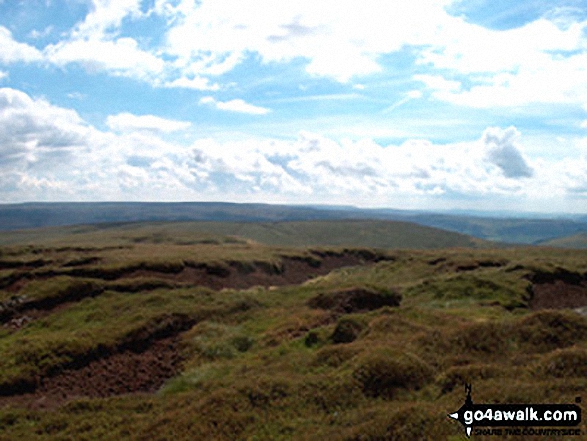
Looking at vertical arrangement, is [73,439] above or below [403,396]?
below

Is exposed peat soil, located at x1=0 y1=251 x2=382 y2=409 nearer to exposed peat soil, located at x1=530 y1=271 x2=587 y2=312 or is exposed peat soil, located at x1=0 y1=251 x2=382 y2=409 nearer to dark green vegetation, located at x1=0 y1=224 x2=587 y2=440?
dark green vegetation, located at x1=0 y1=224 x2=587 y2=440

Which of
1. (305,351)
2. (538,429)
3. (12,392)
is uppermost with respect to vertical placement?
(538,429)

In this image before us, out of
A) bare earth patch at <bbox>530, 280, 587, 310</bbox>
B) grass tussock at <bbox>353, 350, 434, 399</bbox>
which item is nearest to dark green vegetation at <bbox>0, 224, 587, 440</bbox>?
grass tussock at <bbox>353, 350, 434, 399</bbox>

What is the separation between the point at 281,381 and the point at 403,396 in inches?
188

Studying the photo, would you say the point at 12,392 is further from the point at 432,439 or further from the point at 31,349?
the point at 432,439

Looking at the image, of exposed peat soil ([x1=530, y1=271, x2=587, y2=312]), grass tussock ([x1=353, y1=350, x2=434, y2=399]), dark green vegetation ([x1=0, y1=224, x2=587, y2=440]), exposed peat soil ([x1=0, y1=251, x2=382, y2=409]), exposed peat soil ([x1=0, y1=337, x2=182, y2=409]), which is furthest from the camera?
exposed peat soil ([x1=530, y1=271, x2=587, y2=312])

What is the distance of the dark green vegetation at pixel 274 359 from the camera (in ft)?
50.7

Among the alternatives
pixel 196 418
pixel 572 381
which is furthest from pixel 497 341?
pixel 196 418

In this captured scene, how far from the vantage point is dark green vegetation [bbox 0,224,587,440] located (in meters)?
15.5

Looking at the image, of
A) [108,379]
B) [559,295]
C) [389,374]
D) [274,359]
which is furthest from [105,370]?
[559,295]

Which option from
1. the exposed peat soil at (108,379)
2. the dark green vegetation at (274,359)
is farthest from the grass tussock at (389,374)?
the exposed peat soil at (108,379)

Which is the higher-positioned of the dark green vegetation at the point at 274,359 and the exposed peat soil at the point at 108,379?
the dark green vegetation at the point at 274,359

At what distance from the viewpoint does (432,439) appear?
12383mm

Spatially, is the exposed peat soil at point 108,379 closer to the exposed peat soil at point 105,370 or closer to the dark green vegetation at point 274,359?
the exposed peat soil at point 105,370
